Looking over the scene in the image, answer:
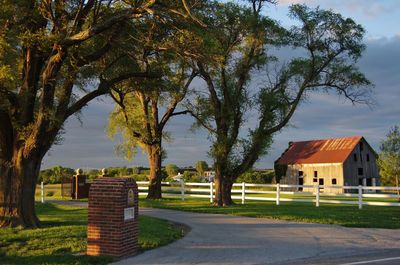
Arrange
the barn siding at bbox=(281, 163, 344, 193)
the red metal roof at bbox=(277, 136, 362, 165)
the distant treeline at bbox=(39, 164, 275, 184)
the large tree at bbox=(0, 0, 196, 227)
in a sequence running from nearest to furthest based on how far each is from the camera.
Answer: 1. the large tree at bbox=(0, 0, 196, 227)
2. the distant treeline at bbox=(39, 164, 275, 184)
3. the barn siding at bbox=(281, 163, 344, 193)
4. the red metal roof at bbox=(277, 136, 362, 165)

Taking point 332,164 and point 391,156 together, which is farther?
point 332,164

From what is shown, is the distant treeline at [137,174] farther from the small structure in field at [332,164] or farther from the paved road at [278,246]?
the paved road at [278,246]

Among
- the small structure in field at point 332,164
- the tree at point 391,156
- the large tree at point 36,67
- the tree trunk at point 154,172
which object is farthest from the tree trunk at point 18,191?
the small structure in field at point 332,164

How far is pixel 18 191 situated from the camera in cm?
1555

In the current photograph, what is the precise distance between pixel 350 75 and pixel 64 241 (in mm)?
19375

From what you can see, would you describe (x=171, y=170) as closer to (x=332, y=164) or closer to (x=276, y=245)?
(x=332, y=164)

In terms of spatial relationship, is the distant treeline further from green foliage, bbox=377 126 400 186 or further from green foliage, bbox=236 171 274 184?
green foliage, bbox=377 126 400 186

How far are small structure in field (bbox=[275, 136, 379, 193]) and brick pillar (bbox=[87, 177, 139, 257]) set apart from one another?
46.0 m

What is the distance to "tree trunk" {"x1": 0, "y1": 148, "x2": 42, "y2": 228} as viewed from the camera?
50.5 ft

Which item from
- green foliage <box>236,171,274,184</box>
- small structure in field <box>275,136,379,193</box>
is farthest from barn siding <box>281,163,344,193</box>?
green foliage <box>236,171,274,184</box>

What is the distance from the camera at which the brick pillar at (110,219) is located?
1117 centimetres

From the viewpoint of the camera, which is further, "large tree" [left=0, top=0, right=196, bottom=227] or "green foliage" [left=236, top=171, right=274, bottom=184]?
"green foliage" [left=236, top=171, right=274, bottom=184]

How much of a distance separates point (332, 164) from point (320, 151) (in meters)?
4.08

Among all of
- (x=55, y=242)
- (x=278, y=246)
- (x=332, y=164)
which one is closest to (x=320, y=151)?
(x=332, y=164)
